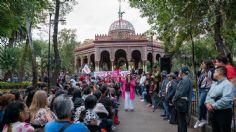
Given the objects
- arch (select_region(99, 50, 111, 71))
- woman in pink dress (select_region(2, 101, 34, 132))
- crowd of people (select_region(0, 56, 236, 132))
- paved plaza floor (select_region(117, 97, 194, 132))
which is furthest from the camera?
arch (select_region(99, 50, 111, 71))

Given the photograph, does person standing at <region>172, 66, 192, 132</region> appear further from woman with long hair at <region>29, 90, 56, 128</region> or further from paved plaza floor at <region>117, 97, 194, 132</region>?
woman with long hair at <region>29, 90, 56, 128</region>

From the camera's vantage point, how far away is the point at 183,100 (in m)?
9.66

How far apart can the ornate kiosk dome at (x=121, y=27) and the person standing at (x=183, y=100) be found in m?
42.4

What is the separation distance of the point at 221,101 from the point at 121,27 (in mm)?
46316

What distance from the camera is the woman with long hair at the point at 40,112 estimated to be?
A: 6.24m

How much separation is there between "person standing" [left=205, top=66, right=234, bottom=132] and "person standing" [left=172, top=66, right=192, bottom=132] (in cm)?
231

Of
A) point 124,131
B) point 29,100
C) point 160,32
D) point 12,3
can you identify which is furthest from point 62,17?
point 29,100

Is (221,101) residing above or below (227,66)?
below

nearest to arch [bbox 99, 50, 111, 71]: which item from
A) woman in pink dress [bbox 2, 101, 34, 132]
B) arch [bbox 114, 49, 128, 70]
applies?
arch [bbox 114, 49, 128, 70]

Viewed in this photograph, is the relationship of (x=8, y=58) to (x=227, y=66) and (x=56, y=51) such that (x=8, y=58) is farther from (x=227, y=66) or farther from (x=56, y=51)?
(x=227, y=66)

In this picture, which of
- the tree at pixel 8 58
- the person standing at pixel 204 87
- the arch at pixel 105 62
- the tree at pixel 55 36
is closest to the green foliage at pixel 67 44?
the arch at pixel 105 62

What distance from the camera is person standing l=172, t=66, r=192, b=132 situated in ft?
31.5

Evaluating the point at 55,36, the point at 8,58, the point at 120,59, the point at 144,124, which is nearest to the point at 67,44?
the point at 120,59

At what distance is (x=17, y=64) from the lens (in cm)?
4509
